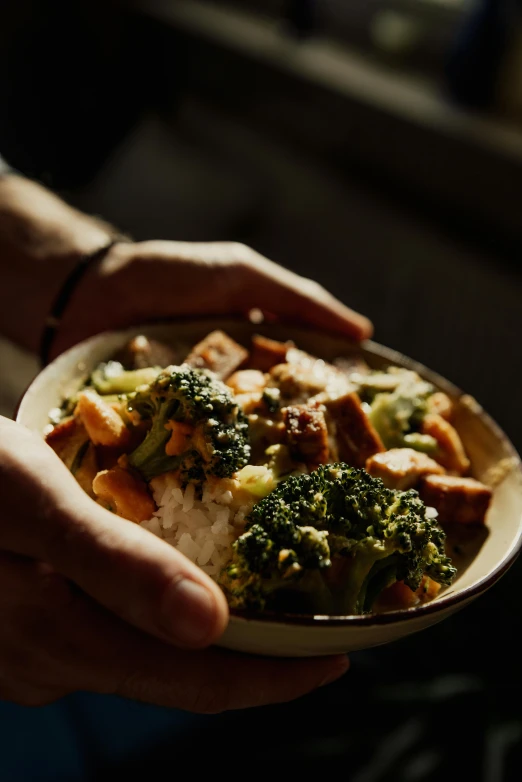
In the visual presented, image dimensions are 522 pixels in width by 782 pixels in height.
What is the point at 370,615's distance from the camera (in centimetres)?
105

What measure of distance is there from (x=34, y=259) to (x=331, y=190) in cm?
211

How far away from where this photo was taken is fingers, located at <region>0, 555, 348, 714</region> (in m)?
1.20

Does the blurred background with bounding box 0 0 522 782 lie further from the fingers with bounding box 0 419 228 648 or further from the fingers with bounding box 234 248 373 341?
the fingers with bounding box 0 419 228 648

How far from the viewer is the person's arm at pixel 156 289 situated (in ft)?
6.44

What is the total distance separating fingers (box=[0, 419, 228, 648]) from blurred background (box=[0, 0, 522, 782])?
1.14 meters

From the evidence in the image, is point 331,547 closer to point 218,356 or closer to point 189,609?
point 189,609

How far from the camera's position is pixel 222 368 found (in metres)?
1.54

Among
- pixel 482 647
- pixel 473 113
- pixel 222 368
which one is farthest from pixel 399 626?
pixel 473 113

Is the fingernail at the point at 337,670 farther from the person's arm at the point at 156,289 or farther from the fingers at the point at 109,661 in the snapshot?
the person's arm at the point at 156,289

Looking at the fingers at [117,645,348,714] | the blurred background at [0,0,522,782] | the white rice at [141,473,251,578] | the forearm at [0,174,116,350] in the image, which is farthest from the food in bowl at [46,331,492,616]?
the blurred background at [0,0,522,782]

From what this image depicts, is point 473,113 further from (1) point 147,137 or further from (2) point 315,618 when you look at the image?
(2) point 315,618

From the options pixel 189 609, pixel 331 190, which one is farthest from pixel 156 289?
pixel 331 190

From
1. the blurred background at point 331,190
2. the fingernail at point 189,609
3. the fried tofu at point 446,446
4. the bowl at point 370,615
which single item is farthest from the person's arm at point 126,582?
the blurred background at point 331,190

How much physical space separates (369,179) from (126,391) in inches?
108
